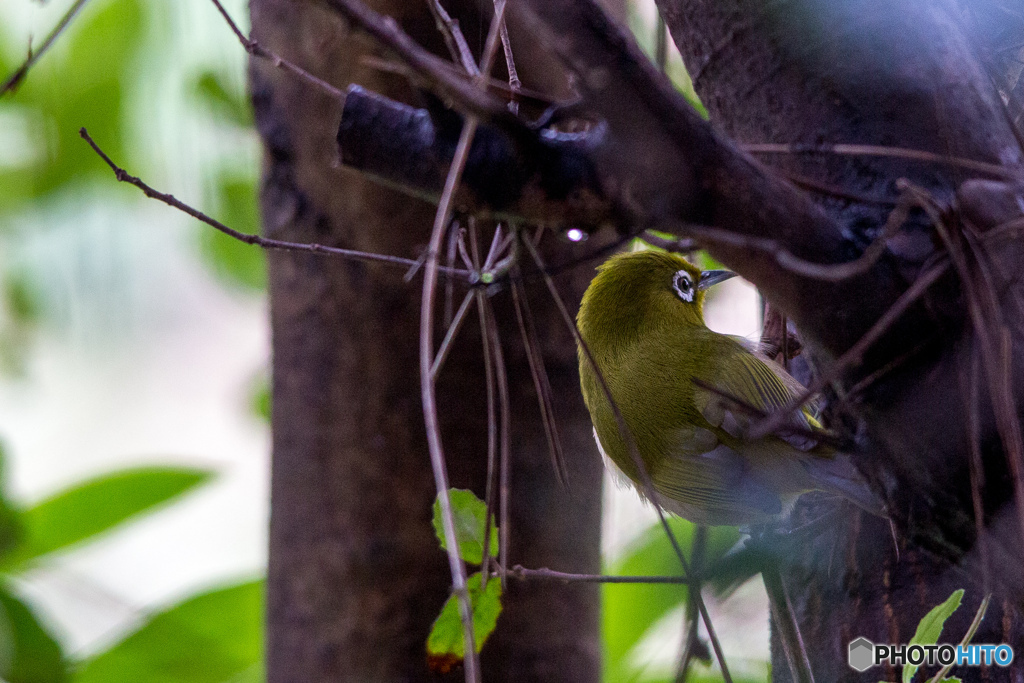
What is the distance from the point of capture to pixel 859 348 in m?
0.35

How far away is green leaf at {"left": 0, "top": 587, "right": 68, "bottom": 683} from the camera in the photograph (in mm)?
1050

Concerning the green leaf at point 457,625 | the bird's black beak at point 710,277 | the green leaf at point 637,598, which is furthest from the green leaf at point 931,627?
the green leaf at point 637,598

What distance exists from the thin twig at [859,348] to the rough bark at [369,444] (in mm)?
500

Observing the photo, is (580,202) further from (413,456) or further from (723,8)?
(413,456)

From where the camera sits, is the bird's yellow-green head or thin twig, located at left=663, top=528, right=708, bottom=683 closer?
thin twig, located at left=663, top=528, right=708, bottom=683

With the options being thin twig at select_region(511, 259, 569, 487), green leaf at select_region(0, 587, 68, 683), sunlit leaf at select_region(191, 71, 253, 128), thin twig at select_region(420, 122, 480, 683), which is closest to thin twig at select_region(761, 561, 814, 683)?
thin twig at select_region(511, 259, 569, 487)

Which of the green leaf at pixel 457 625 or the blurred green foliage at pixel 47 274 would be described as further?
the blurred green foliage at pixel 47 274

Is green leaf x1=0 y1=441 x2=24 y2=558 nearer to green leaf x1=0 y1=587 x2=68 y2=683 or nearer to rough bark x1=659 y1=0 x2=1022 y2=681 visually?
green leaf x1=0 y1=587 x2=68 y2=683

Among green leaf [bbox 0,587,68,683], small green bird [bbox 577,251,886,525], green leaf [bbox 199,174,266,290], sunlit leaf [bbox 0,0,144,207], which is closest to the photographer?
small green bird [bbox 577,251,886,525]

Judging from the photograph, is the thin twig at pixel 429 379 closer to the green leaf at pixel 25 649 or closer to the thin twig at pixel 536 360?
the thin twig at pixel 536 360

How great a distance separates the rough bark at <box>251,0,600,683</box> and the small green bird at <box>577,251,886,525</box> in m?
0.22

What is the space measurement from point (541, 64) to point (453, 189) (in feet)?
1.72

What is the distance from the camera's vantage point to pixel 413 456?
0.91 metres

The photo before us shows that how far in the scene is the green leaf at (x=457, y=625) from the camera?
1.70 feet
